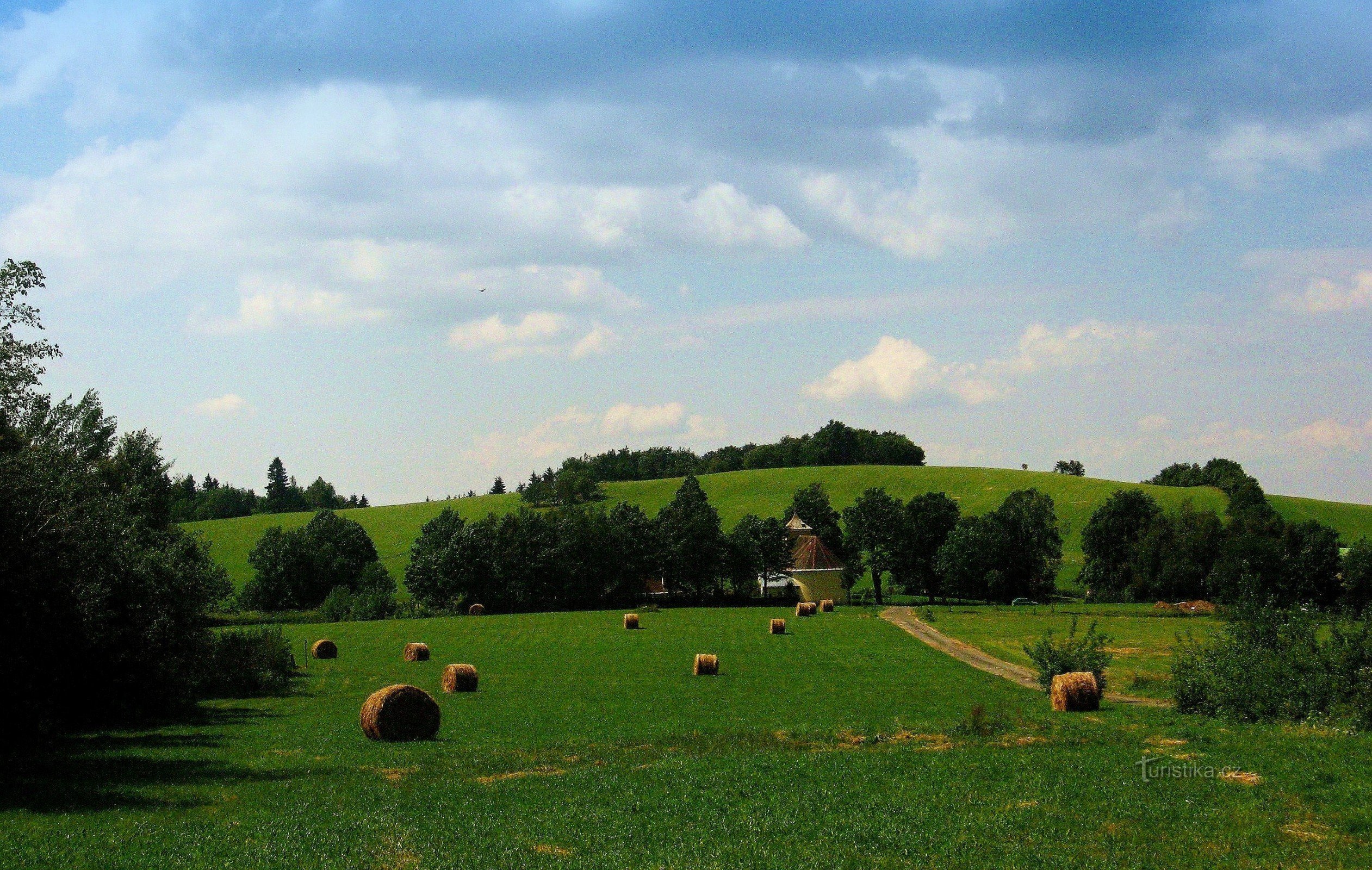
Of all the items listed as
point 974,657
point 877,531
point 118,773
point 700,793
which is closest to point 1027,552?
point 877,531

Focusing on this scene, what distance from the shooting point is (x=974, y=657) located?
5306 centimetres

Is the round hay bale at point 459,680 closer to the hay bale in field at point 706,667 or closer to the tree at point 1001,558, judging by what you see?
the hay bale in field at point 706,667

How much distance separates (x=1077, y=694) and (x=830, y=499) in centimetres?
11895

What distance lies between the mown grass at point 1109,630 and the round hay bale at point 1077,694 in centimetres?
607

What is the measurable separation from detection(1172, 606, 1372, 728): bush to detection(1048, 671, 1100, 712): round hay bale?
2232mm

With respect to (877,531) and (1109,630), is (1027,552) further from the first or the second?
(1109,630)

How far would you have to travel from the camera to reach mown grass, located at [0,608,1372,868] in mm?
13633

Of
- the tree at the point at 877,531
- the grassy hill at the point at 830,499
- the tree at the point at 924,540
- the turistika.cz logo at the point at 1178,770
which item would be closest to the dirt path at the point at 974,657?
the turistika.cz logo at the point at 1178,770

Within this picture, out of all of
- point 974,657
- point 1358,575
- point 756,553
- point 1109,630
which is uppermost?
point 756,553

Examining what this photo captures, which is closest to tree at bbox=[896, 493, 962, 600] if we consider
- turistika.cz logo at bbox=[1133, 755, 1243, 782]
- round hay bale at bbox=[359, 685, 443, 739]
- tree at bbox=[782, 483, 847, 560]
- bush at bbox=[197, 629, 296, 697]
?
tree at bbox=[782, 483, 847, 560]

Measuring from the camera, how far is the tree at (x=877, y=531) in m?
115

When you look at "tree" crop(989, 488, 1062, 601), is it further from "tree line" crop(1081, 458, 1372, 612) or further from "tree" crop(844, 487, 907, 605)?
"tree" crop(844, 487, 907, 605)

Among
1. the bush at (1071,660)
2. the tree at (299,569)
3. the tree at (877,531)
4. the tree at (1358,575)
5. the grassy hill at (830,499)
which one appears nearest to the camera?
the bush at (1071,660)

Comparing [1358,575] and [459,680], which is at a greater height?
[1358,575]
